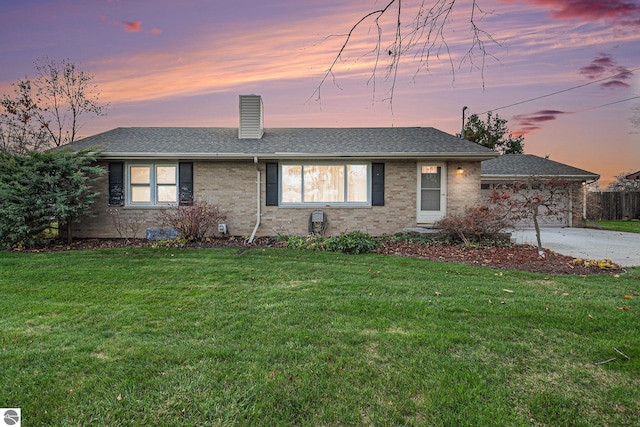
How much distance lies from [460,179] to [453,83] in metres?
8.85

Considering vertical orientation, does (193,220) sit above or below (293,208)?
below

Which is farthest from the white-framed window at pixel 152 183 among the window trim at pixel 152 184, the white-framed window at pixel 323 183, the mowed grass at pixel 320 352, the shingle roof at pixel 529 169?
the shingle roof at pixel 529 169

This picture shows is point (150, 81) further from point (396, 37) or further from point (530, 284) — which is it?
point (530, 284)

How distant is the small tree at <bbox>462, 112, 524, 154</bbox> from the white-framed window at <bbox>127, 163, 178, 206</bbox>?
24284mm

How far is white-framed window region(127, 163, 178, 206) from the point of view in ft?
36.3

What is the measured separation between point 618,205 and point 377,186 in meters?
17.9

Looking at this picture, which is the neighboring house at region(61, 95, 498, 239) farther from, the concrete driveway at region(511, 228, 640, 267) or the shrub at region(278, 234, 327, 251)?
the concrete driveway at region(511, 228, 640, 267)

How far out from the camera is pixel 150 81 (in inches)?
478

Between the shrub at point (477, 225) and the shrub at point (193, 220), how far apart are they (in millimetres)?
6883

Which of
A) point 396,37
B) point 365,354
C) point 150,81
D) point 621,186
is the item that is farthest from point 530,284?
point 621,186

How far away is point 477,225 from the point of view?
937 cm

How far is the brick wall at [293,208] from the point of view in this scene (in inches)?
436

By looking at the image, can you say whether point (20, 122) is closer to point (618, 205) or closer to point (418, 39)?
A: point (418, 39)

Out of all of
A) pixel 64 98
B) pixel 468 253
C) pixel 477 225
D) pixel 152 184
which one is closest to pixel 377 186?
pixel 477 225
